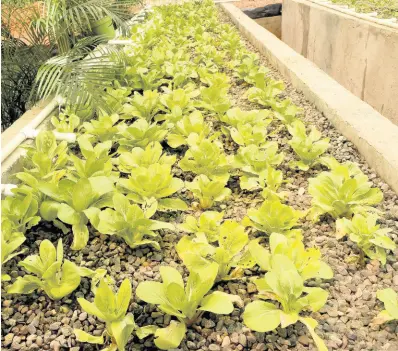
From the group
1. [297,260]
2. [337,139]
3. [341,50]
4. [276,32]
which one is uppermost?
[297,260]

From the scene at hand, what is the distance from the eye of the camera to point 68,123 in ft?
8.79

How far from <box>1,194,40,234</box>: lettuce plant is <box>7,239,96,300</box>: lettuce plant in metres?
0.24

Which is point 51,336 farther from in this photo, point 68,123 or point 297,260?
point 68,123

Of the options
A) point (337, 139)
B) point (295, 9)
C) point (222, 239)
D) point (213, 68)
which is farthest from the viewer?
point (295, 9)

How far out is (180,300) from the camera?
1.21 m

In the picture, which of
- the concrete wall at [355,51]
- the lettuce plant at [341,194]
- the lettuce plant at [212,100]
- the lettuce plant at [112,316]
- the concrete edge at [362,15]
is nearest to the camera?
the lettuce plant at [112,316]

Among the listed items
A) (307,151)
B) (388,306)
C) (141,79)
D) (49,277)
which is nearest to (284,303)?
(388,306)

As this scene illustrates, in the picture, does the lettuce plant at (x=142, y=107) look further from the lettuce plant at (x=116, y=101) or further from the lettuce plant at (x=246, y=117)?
the lettuce plant at (x=246, y=117)

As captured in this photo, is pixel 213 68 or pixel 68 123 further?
pixel 213 68

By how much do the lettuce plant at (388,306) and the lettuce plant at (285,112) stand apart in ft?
4.98

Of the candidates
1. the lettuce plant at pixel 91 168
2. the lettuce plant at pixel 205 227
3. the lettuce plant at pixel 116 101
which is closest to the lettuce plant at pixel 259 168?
the lettuce plant at pixel 205 227

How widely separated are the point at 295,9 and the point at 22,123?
19.5ft

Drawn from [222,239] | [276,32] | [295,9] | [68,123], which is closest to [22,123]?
[68,123]

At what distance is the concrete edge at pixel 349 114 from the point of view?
6.75 feet
